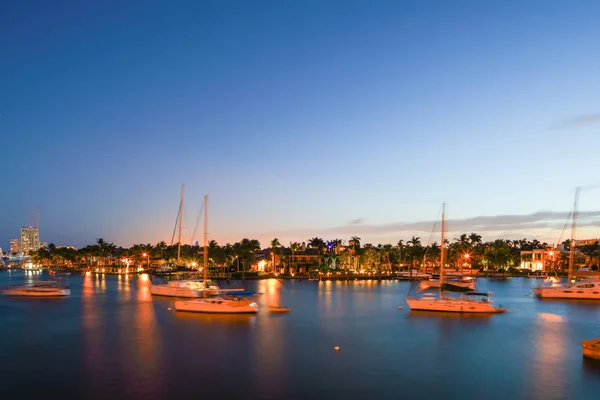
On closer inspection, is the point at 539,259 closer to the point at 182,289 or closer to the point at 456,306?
the point at 456,306

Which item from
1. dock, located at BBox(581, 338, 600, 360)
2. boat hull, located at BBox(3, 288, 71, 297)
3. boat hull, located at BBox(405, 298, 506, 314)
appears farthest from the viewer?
boat hull, located at BBox(3, 288, 71, 297)

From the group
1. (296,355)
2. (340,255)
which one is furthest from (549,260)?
(296,355)

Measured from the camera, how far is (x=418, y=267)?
17200 cm

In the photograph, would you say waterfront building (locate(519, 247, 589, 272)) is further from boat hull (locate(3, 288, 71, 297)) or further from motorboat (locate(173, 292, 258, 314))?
boat hull (locate(3, 288, 71, 297))

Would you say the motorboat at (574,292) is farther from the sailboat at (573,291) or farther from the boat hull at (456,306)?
the boat hull at (456,306)

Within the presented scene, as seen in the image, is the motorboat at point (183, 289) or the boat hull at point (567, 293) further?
the boat hull at point (567, 293)

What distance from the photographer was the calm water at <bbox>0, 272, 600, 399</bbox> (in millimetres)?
27406

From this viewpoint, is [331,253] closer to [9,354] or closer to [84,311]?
[84,311]

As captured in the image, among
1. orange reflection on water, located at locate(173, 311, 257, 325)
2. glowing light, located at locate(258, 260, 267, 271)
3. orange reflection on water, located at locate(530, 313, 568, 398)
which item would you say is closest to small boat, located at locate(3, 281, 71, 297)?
orange reflection on water, located at locate(173, 311, 257, 325)

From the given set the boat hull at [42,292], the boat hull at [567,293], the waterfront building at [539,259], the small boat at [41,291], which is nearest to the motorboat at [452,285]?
the boat hull at [567,293]

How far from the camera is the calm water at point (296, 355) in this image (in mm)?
27406

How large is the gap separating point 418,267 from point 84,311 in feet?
435

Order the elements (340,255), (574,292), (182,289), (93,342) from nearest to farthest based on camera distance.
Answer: (93,342) < (182,289) < (574,292) < (340,255)

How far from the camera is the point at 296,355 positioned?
3559 centimetres
